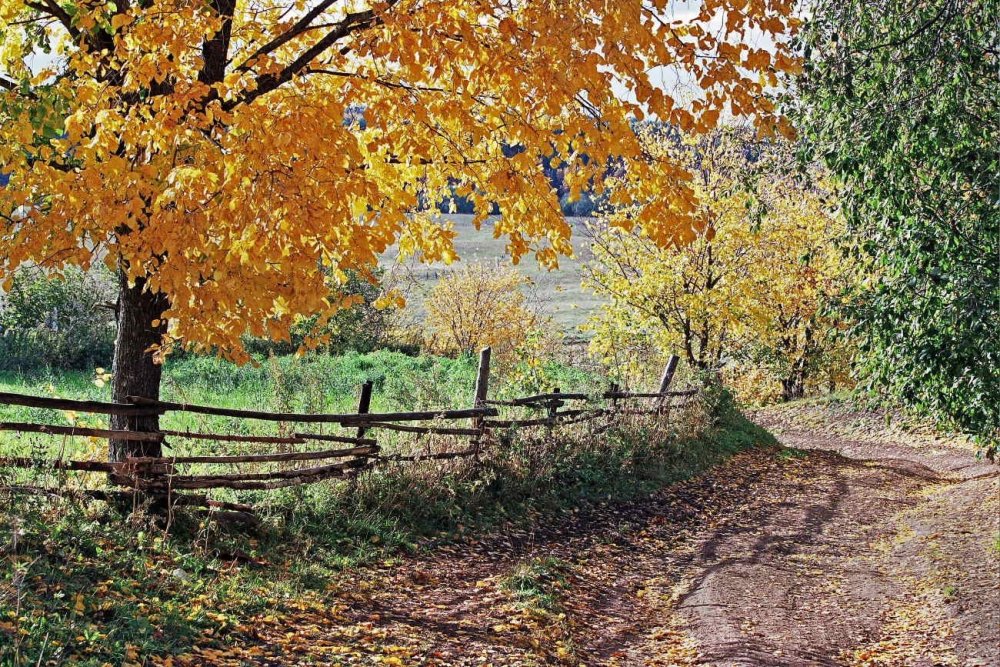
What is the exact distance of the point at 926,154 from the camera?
297 inches

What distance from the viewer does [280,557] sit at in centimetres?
671

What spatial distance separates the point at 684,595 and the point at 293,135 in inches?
214

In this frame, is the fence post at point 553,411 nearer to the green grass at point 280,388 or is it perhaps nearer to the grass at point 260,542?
the grass at point 260,542

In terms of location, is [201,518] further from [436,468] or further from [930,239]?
[930,239]

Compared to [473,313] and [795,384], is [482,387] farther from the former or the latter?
[473,313]

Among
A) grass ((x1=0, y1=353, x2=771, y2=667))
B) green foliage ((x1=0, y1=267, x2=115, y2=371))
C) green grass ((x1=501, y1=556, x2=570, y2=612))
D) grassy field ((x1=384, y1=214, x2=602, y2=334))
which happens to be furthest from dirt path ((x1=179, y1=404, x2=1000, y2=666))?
grassy field ((x1=384, y1=214, x2=602, y2=334))

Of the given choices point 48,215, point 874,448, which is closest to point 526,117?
point 48,215

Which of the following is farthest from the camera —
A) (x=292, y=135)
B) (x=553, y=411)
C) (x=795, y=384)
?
(x=795, y=384)

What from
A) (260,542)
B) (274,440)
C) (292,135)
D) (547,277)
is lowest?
(260,542)

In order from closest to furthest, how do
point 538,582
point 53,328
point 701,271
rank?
point 538,582
point 53,328
point 701,271

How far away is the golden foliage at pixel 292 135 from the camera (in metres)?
5.04

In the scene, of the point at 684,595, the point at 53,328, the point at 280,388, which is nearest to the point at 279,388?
the point at 280,388

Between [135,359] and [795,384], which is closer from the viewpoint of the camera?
[135,359]

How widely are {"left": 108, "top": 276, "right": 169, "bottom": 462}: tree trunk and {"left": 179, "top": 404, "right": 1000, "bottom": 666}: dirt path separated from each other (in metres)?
2.17
